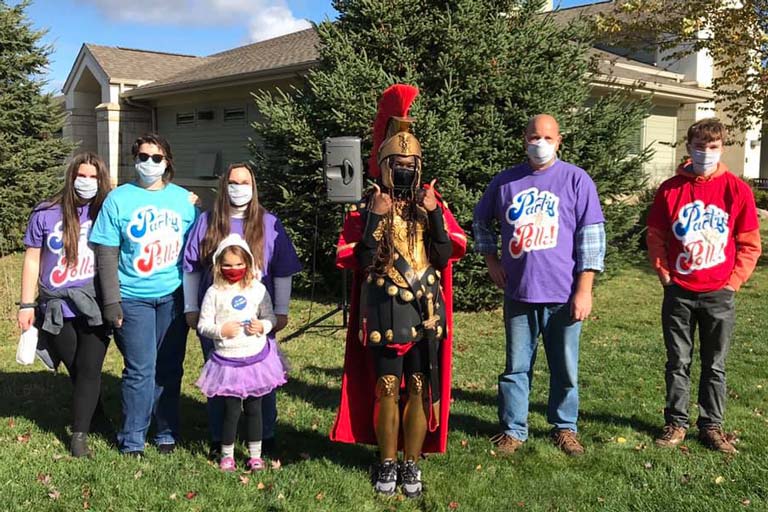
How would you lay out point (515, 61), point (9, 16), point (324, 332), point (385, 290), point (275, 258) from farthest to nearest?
point (9, 16) < point (515, 61) < point (324, 332) < point (275, 258) < point (385, 290)

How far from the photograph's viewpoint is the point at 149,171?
373 centimetres

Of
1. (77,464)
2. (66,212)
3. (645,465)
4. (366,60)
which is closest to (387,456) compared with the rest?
(645,465)

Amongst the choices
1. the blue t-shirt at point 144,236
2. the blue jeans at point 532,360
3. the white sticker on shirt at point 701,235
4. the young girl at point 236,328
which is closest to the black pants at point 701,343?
the white sticker on shirt at point 701,235

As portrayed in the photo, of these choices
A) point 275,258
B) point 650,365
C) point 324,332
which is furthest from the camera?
point 324,332

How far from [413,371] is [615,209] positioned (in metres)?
5.98

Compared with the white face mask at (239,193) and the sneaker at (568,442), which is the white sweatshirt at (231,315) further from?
the sneaker at (568,442)

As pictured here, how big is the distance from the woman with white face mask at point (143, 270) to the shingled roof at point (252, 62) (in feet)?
28.6

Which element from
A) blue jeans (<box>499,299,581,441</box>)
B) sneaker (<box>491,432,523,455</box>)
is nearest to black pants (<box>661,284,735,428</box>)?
blue jeans (<box>499,299,581,441</box>)

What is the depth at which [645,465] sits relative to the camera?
3.90m

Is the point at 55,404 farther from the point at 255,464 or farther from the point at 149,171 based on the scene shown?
the point at 149,171

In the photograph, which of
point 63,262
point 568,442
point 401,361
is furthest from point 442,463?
point 63,262

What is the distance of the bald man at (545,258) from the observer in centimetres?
383

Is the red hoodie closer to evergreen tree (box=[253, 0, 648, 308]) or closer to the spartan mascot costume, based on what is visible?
the spartan mascot costume

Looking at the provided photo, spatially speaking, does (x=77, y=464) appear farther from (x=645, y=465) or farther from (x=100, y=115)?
(x=100, y=115)
